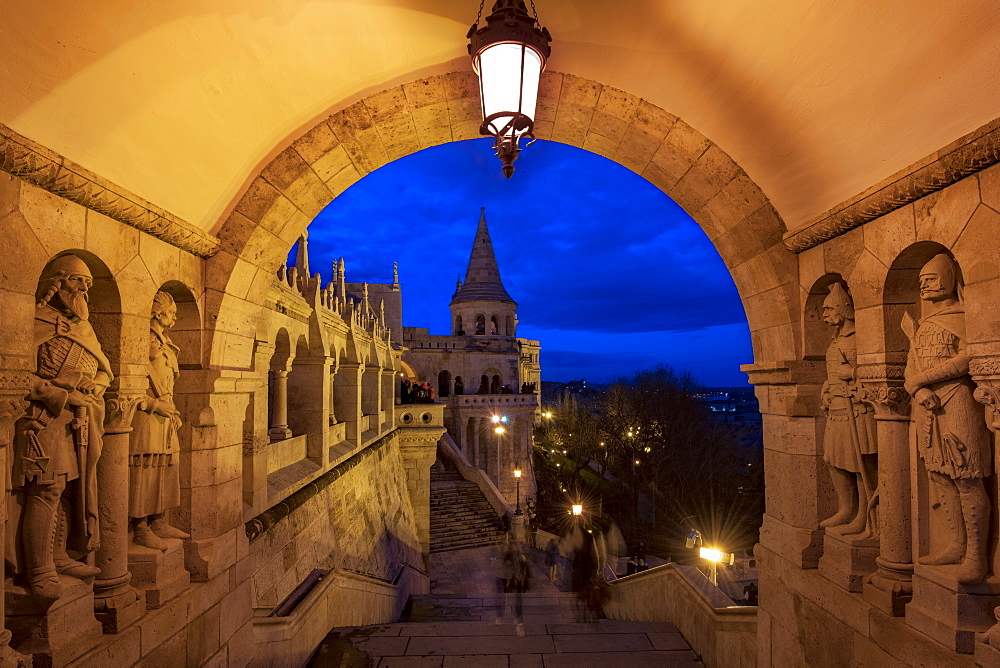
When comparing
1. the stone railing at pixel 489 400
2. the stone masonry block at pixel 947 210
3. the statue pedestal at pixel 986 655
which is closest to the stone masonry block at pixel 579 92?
the stone masonry block at pixel 947 210

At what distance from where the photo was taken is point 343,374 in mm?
12047

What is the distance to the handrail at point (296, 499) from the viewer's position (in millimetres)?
5809

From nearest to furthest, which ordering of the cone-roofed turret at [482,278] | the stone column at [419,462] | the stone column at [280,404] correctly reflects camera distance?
1. the stone column at [280,404]
2. the stone column at [419,462]
3. the cone-roofed turret at [482,278]

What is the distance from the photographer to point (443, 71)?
3539 mm

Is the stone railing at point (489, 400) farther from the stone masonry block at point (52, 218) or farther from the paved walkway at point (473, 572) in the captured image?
the stone masonry block at point (52, 218)

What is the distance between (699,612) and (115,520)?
4.91m

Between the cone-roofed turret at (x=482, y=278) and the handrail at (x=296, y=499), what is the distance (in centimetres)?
2562

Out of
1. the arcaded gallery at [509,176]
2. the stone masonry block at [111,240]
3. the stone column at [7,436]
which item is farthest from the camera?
the stone masonry block at [111,240]

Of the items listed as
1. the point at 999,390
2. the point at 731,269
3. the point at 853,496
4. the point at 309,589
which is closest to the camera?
the point at 999,390

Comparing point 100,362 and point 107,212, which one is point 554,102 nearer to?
point 107,212

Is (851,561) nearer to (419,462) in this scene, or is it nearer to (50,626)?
(50,626)

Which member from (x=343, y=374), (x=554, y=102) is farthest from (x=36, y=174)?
(x=343, y=374)

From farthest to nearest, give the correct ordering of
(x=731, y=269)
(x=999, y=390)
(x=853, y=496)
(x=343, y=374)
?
(x=343, y=374)
(x=731, y=269)
(x=853, y=496)
(x=999, y=390)

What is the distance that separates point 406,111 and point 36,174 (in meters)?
2.21
